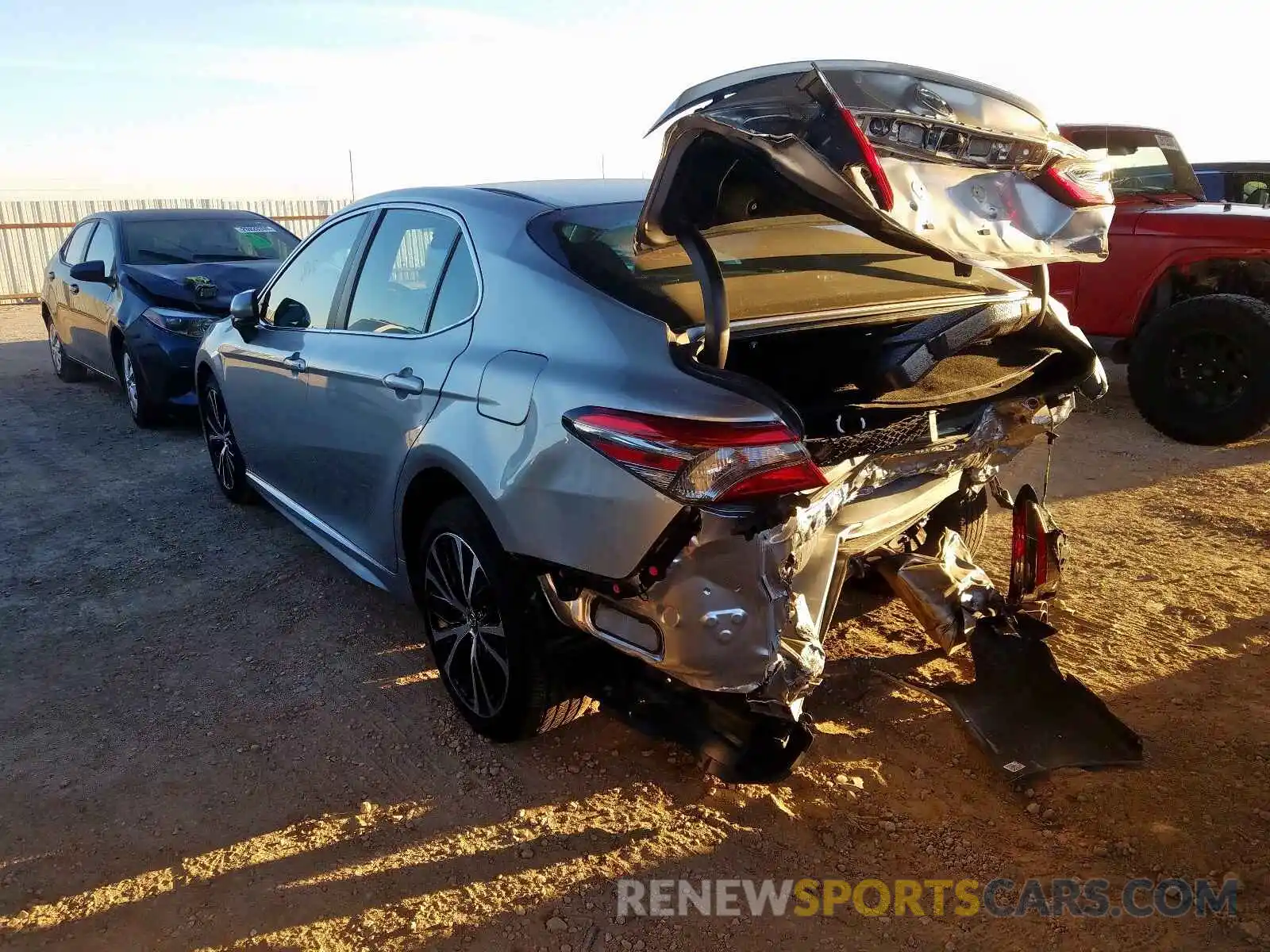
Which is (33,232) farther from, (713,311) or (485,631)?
(713,311)

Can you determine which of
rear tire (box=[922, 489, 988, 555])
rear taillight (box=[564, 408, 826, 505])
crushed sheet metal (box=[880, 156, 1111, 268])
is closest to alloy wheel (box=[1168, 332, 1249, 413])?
rear tire (box=[922, 489, 988, 555])

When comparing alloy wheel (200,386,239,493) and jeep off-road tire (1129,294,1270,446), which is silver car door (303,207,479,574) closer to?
alloy wheel (200,386,239,493)

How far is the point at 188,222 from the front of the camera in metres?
8.04

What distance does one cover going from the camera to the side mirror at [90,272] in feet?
25.0

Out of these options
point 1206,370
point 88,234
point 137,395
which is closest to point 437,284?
point 137,395

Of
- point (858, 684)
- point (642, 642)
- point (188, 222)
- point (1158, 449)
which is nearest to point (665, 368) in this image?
point (642, 642)

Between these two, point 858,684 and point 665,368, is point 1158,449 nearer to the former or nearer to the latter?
point 858,684

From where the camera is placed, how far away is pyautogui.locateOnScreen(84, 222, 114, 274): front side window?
7.78 metres

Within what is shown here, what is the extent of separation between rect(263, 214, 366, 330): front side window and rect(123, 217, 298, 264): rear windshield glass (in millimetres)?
3847

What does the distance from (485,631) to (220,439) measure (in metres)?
3.27

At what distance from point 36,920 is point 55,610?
2189 millimetres

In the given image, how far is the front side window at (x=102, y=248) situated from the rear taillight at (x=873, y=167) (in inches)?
291

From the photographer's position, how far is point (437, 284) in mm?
3211

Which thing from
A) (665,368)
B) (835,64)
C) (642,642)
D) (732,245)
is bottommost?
(642,642)
